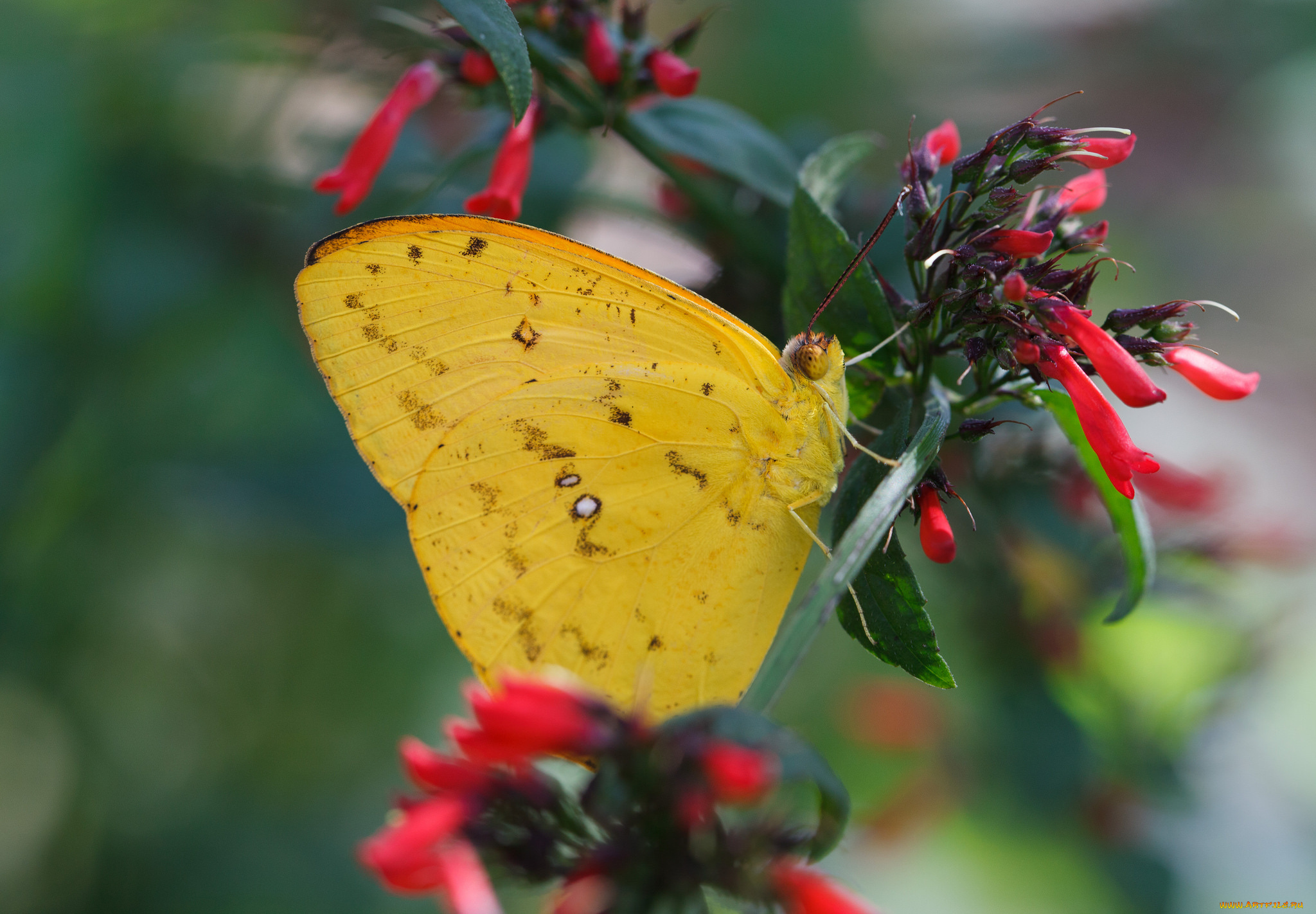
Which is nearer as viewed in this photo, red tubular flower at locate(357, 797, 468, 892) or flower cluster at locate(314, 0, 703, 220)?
red tubular flower at locate(357, 797, 468, 892)

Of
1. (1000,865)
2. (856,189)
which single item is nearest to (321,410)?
(856,189)

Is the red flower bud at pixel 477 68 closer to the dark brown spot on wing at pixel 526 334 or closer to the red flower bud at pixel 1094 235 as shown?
the dark brown spot on wing at pixel 526 334

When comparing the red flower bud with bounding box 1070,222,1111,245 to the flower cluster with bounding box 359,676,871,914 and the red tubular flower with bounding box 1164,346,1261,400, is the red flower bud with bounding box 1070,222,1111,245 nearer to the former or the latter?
the red tubular flower with bounding box 1164,346,1261,400

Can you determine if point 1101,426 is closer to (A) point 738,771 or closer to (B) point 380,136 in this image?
(A) point 738,771

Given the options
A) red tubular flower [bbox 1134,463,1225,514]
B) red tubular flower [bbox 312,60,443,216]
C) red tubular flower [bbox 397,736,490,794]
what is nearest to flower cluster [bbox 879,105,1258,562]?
red tubular flower [bbox 397,736,490,794]

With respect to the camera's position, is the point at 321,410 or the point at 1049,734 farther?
the point at 321,410

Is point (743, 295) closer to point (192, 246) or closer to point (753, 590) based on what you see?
point (753, 590)
